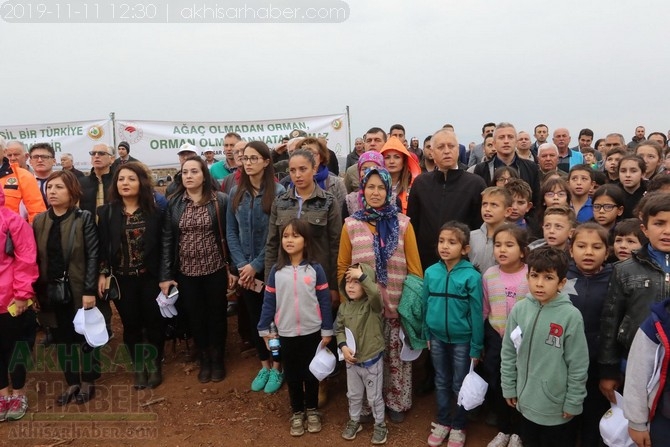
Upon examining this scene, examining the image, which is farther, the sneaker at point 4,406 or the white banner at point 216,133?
the white banner at point 216,133

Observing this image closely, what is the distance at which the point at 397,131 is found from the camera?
7152mm

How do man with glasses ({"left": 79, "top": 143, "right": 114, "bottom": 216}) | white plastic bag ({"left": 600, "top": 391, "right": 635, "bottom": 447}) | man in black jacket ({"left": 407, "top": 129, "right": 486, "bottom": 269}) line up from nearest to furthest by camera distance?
white plastic bag ({"left": 600, "top": 391, "right": 635, "bottom": 447}) → man in black jacket ({"left": 407, "top": 129, "right": 486, "bottom": 269}) → man with glasses ({"left": 79, "top": 143, "right": 114, "bottom": 216})

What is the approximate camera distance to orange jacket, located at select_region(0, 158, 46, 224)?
445 centimetres

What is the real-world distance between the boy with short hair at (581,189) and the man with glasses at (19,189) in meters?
5.19

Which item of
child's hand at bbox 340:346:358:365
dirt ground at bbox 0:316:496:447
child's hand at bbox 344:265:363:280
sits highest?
child's hand at bbox 344:265:363:280

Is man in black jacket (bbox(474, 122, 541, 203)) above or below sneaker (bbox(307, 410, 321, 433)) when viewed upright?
above

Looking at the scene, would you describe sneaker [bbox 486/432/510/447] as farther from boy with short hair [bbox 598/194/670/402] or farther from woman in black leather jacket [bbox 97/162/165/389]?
woman in black leather jacket [bbox 97/162/165/389]

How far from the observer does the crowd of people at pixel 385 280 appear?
103 inches

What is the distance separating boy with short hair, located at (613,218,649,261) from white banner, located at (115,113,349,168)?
28.5ft

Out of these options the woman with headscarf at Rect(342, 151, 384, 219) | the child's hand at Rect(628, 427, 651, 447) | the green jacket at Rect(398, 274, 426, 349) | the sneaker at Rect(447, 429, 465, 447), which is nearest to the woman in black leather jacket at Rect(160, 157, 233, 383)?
the woman with headscarf at Rect(342, 151, 384, 219)

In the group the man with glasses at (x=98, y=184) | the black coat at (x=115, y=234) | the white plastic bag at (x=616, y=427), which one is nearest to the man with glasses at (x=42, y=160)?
the man with glasses at (x=98, y=184)

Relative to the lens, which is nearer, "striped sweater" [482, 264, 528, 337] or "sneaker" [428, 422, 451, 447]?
"striped sweater" [482, 264, 528, 337]

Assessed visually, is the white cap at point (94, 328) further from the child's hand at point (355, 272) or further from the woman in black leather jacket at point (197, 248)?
the child's hand at point (355, 272)

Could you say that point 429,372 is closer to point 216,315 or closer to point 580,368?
point 580,368
